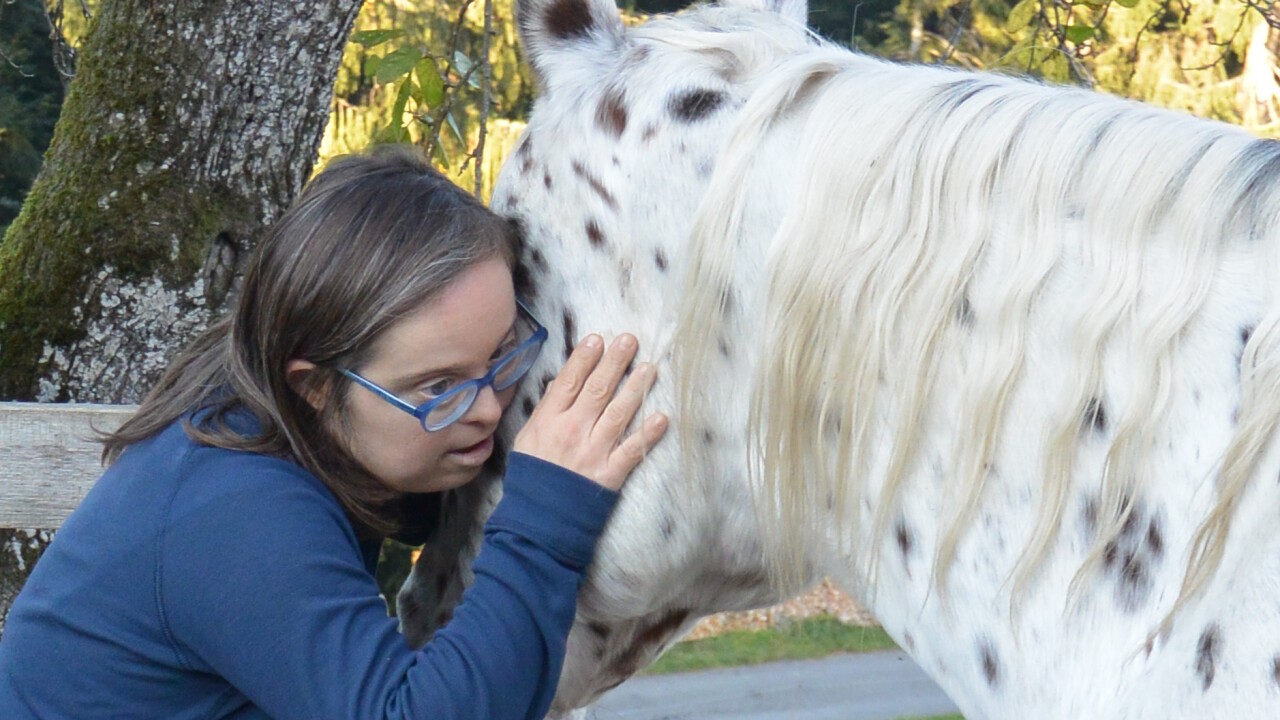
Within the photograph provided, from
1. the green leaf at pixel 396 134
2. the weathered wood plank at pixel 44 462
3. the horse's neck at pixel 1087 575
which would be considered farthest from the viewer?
the green leaf at pixel 396 134

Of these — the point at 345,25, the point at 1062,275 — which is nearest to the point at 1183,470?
the point at 1062,275

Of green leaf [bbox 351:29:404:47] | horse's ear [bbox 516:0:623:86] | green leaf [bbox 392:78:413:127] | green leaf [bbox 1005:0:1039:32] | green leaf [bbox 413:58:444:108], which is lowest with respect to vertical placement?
green leaf [bbox 392:78:413:127]

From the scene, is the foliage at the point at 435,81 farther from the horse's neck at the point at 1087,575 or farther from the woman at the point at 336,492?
the horse's neck at the point at 1087,575

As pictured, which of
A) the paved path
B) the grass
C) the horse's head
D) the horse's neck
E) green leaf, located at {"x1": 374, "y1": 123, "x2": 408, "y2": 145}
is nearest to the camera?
the horse's neck

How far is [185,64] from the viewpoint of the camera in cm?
226

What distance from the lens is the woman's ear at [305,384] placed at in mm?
1504

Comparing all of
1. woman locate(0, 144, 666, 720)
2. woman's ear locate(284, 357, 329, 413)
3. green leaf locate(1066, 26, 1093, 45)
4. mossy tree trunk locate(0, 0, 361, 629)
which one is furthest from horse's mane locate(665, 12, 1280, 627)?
green leaf locate(1066, 26, 1093, 45)

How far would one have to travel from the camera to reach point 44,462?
2.17 metres

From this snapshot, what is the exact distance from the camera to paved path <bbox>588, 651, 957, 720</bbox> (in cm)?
543

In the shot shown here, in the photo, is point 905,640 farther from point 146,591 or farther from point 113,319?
point 113,319

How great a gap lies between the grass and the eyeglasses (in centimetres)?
487

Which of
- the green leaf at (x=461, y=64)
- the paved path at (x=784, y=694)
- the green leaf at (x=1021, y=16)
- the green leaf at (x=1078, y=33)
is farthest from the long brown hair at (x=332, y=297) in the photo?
the paved path at (x=784, y=694)

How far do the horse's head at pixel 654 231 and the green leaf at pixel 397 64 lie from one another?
3.60 feet

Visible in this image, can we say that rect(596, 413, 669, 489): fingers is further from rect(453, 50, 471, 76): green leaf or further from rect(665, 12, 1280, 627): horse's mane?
rect(453, 50, 471, 76): green leaf
